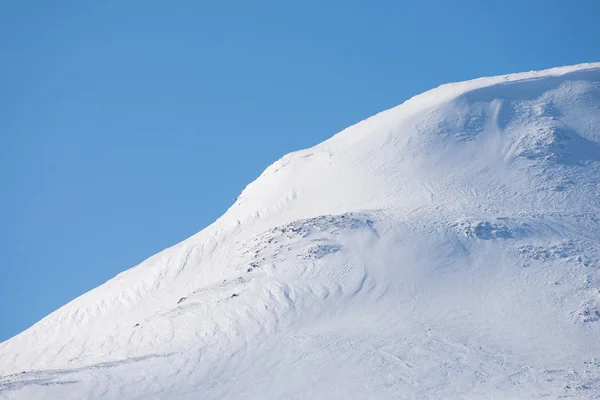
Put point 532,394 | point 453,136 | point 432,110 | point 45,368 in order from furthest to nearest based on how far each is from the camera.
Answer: point 432,110 < point 453,136 < point 45,368 < point 532,394

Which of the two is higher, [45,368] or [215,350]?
[45,368]

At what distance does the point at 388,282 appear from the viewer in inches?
2029

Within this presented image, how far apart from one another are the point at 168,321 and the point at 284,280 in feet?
26.8

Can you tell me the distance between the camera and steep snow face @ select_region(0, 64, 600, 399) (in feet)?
136

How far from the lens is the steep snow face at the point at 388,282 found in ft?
136

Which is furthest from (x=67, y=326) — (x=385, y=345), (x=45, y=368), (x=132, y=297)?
(x=385, y=345)

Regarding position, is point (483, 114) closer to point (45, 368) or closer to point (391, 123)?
point (391, 123)

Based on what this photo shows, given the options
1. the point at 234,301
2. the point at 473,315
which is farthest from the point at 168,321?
the point at 473,315

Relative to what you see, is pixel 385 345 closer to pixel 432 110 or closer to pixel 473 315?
pixel 473 315

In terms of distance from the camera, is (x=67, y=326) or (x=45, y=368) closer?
(x=45, y=368)

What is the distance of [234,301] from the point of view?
5150cm

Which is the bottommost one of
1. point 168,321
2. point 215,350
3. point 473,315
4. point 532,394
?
point 532,394

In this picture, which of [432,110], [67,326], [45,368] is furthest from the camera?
[432,110]

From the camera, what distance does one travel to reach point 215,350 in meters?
45.7
